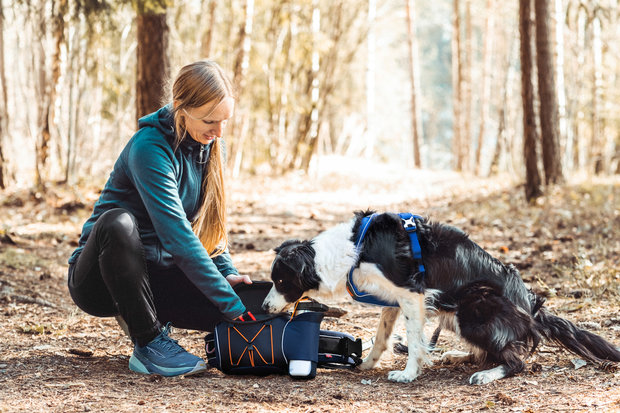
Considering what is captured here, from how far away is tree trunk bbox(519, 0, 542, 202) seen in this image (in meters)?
9.30

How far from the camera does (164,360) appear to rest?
3.30 m

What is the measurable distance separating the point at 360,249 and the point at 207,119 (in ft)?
3.93

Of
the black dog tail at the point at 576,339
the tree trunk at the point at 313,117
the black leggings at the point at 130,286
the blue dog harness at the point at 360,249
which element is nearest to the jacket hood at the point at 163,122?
the black leggings at the point at 130,286

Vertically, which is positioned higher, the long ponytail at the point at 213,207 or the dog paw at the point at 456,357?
the long ponytail at the point at 213,207

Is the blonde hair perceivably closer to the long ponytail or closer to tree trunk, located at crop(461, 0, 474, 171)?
the long ponytail

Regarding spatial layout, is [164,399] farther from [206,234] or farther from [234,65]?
[234,65]

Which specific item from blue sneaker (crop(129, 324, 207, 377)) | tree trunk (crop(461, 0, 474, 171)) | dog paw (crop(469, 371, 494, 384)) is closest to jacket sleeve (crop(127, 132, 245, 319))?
blue sneaker (crop(129, 324, 207, 377))

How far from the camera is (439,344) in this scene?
4219mm

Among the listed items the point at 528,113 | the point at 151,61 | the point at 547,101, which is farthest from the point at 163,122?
the point at 547,101

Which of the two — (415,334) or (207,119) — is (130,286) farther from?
(415,334)

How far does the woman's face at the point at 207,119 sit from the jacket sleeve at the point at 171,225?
251mm

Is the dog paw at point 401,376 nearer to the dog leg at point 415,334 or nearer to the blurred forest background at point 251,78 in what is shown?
the dog leg at point 415,334

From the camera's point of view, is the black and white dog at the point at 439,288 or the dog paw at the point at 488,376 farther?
the black and white dog at the point at 439,288

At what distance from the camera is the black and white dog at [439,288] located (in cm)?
336
